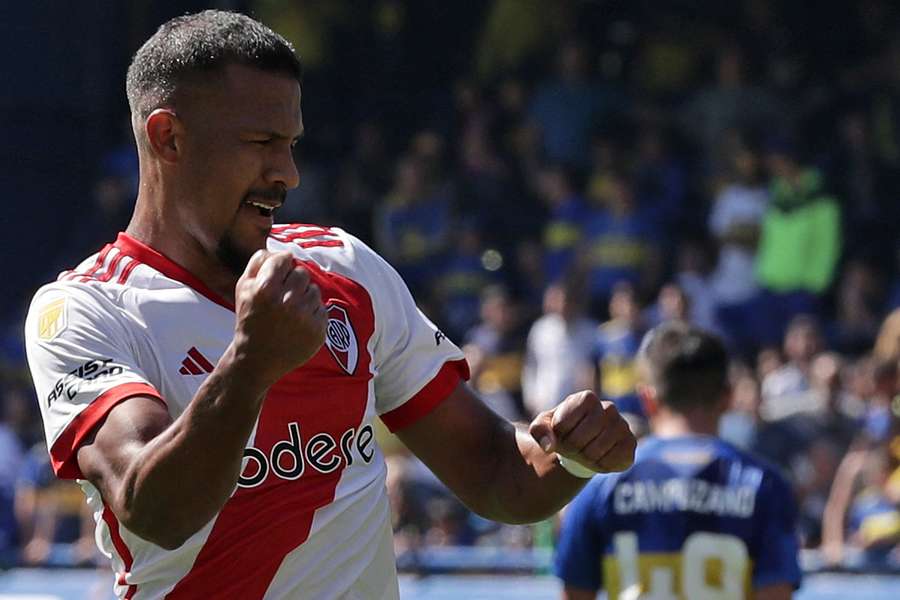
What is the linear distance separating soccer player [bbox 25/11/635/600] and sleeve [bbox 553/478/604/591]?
140 cm

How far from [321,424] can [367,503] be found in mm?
197

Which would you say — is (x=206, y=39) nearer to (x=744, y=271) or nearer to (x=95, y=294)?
(x=95, y=294)

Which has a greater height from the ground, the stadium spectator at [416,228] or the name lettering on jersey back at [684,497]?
the stadium spectator at [416,228]

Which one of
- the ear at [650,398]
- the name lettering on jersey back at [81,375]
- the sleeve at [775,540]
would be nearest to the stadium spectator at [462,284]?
the ear at [650,398]

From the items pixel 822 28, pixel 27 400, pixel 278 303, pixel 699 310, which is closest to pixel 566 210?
pixel 699 310

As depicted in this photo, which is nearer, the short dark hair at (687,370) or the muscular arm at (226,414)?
the muscular arm at (226,414)

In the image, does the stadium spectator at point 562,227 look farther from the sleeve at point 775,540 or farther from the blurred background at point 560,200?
the sleeve at point 775,540

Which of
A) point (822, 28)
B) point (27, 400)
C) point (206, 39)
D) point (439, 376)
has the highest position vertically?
point (822, 28)

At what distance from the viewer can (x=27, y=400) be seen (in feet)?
44.0

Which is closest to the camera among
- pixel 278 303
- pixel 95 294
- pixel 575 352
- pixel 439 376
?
pixel 278 303

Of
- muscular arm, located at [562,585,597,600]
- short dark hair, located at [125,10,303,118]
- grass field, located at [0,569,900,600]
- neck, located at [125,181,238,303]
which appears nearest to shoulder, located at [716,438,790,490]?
muscular arm, located at [562,585,597,600]

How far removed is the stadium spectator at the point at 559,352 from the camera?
11.6m

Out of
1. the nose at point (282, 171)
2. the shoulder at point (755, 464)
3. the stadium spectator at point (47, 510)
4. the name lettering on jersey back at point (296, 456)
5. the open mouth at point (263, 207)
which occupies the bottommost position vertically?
the stadium spectator at point (47, 510)

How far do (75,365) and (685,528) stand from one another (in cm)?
222
